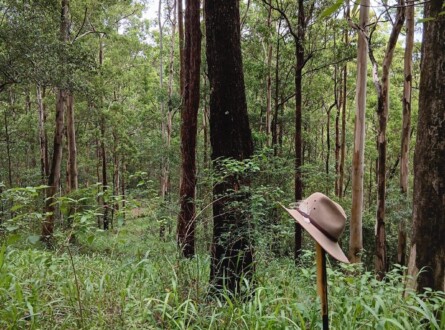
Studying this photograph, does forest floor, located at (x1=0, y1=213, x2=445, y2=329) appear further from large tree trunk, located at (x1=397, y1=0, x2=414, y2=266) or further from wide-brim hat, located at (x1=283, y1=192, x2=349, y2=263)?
large tree trunk, located at (x1=397, y1=0, x2=414, y2=266)

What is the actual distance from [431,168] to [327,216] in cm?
167

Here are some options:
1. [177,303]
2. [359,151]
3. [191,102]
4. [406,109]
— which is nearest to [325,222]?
[177,303]

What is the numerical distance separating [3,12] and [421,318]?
11325 mm

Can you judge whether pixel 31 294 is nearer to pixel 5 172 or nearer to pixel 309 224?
pixel 309 224

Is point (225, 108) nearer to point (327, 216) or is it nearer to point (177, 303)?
point (177, 303)

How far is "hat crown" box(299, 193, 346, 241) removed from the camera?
68.9 inches

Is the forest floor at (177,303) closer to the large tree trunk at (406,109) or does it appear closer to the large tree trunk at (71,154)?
the large tree trunk at (406,109)

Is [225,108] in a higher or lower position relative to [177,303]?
higher

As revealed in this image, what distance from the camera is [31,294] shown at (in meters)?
2.81

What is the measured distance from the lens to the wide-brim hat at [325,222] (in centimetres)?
171

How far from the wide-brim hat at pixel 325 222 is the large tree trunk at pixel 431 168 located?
1.58 metres

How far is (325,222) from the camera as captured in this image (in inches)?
69.4

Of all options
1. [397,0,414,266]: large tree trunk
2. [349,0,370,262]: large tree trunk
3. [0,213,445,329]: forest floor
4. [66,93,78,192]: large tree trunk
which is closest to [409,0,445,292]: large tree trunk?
[0,213,445,329]: forest floor

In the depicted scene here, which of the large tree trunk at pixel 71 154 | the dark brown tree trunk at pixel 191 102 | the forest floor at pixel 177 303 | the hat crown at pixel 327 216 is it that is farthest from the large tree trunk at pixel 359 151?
the large tree trunk at pixel 71 154
